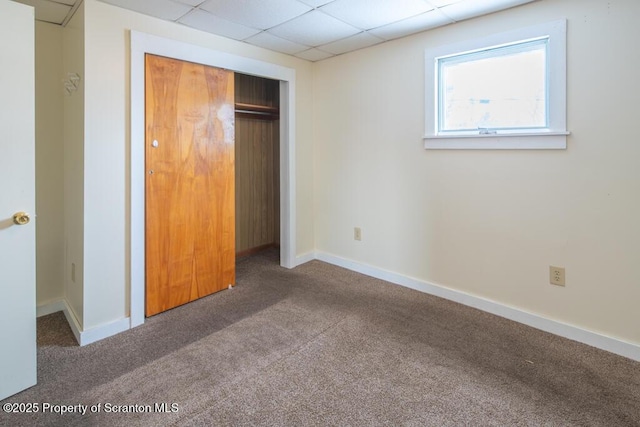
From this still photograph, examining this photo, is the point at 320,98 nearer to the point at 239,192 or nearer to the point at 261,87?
the point at 261,87

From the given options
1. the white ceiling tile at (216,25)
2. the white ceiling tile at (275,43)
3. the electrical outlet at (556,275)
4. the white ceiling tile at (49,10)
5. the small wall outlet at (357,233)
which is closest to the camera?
the white ceiling tile at (49,10)

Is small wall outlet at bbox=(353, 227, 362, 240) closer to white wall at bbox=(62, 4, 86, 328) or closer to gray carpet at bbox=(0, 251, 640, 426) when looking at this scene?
gray carpet at bbox=(0, 251, 640, 426)

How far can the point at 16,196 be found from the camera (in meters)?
1.79

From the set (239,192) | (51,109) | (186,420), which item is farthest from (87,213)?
(239,192)

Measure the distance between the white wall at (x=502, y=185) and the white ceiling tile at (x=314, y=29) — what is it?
0.49 metres

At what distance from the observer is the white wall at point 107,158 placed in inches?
→ 91.0

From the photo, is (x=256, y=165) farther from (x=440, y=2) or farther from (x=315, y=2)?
(x=440, y=2)

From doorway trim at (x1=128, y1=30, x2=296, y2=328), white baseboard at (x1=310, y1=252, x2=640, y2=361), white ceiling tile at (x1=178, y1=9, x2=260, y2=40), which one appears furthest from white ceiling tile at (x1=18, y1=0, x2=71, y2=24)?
white baseboard at (x1=310, y1=252, x2=640, y2=361)

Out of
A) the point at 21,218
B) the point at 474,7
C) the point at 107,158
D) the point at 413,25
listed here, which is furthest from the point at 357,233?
the point at 21,218

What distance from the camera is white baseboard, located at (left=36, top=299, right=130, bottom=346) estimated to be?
7.67 ft

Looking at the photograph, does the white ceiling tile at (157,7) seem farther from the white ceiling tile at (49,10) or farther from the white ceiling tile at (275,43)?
the white ceiling tile at (275,43)

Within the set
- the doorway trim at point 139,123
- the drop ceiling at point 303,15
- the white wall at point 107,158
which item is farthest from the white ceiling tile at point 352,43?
the white wall at point 107,158

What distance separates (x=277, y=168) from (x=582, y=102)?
10.9ft

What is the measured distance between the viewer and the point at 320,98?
3.91 m
